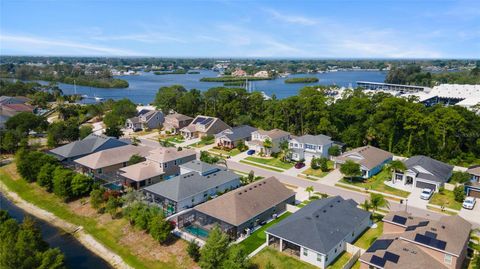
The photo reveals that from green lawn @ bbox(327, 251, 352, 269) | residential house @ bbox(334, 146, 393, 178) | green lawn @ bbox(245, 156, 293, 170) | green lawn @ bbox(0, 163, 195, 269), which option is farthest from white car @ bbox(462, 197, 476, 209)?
green lawn @ bbox(0, 163, 195, 269)

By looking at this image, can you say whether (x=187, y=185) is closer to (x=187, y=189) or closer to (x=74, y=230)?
(x=187, y=189)

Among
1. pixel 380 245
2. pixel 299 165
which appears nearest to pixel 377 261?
pixel 380 245

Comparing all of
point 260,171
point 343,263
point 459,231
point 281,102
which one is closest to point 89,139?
point 260,171

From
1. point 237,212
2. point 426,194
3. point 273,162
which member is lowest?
point 273,162

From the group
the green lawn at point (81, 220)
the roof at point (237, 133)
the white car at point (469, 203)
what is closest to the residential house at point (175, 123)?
the roof at point (237, 133)

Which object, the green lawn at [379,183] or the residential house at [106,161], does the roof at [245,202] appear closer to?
the green lawn at [379,183]

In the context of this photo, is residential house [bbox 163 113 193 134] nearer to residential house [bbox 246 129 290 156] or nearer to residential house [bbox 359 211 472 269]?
residential house [bbox 246 129 290 156]
